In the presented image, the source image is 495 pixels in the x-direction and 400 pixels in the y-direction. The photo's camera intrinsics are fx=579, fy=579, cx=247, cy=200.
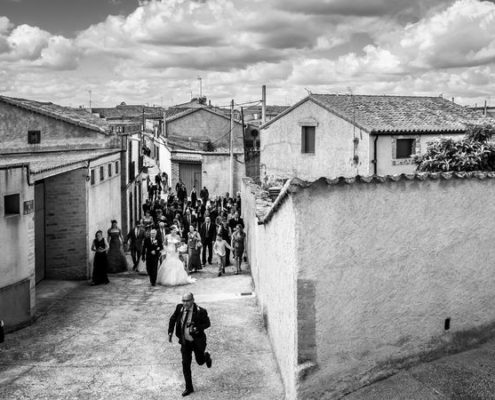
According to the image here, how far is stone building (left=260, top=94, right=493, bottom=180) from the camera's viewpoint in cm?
2200

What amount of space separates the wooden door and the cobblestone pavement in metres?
1.14

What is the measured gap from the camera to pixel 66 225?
14820mm

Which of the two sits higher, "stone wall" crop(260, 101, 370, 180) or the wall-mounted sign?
"stone wall" crop(260, 101, 370, 180)

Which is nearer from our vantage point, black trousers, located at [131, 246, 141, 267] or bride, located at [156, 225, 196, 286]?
bride, located at [156, 225, 196, 286]

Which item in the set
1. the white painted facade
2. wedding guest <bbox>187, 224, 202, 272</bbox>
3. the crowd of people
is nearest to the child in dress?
the crowd of people

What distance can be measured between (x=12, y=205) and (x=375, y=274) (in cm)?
681

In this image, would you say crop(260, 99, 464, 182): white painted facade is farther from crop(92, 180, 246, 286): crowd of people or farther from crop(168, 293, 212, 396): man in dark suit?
crop(168, 293, 212, 396): man in dark suit

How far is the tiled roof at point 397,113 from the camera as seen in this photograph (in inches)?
882

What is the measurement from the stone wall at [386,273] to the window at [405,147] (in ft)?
46.5

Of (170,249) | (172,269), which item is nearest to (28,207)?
(170,249)

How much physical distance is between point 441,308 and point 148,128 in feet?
196

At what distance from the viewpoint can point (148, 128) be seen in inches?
2569

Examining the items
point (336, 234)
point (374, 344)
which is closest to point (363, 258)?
point (336, 234)

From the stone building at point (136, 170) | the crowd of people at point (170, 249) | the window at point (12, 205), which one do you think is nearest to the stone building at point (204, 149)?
the stone building at point (136, 170)
